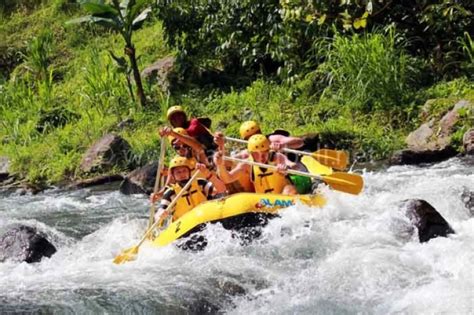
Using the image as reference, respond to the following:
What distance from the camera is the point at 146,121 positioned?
1234cm

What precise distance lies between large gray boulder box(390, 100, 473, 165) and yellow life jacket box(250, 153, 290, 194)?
8.49 feet

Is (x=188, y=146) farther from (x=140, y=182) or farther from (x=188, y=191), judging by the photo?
(x=140, y=182)

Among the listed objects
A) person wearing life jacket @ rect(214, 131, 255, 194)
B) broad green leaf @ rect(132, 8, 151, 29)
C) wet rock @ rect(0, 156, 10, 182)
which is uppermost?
broad green leaf @ rect(132, 8, 151, 29)

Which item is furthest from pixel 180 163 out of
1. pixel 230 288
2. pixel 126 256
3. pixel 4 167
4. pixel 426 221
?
pixel 4 167

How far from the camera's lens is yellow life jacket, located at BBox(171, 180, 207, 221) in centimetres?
710

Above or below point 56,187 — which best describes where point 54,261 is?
above

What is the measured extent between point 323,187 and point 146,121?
5.70 m

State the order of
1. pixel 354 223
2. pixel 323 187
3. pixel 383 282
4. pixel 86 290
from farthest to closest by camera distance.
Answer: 1. pixel 323 187
2. pixel 354 223
3. pixel 86 290
4. pixel 383 282

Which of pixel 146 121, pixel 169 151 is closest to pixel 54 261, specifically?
pixel 169 151

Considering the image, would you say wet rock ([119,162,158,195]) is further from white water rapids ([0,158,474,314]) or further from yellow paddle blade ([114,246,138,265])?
yellow paddle blade ([114,246,138,265])

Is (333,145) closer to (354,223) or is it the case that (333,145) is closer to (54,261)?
(354,223)

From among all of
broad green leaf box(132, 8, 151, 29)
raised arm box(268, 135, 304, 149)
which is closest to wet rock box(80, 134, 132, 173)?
broad green leaf box(132, 8, 151, 29)

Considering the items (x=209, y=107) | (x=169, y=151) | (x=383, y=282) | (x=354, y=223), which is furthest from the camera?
(x=209, y=107)

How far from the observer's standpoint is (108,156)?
10.9 metres
